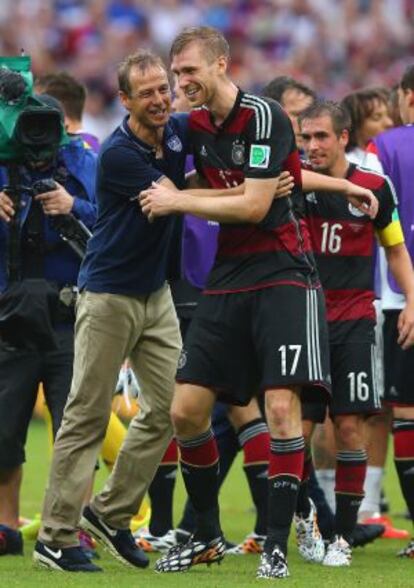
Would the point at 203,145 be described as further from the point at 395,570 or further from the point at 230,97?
the point at 395,570

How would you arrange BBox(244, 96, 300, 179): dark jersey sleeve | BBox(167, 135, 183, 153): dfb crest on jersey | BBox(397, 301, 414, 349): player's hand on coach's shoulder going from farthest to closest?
BBox(397, 301, 414, 349): player's hand on coach's shoulder < BBox(167, 135, 183, 153): dfb crest on jersey < BBox(244, 96, 300, 179): dark jersey sleeve

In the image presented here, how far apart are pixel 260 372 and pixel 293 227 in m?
0.67

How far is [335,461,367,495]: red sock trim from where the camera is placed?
8742 millimetres

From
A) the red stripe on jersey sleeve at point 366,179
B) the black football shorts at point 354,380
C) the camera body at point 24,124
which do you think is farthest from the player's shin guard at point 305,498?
the camera body at point 24,124

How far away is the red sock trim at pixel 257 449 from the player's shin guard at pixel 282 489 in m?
1.59

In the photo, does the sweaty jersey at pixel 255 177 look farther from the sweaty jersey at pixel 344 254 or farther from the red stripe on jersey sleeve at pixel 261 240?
the sweaty jersey at pixel 344 254

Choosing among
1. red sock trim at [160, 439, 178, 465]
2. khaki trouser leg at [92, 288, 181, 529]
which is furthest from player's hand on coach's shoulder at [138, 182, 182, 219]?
red sock trim at [160, 439, 178, 465]

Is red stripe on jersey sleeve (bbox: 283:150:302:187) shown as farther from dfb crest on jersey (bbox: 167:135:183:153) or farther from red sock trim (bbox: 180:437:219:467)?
red sock trim (bbox: 180:437:219:467)

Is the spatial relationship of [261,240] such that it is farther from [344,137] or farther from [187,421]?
[344,137]

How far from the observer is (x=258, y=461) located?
9461mm

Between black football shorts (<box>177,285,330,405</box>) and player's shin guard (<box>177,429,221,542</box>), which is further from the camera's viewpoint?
player's shin guard (<box>177,429,221,542</box>)

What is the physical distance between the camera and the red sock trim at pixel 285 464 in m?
7.84

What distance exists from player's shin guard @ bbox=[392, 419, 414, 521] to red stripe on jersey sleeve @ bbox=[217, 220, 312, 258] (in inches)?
62.5

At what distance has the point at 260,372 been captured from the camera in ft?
26.6
